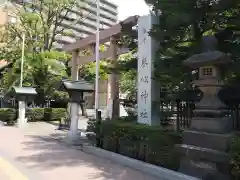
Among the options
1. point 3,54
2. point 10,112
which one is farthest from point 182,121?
point 3,54

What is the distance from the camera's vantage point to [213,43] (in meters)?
6.98

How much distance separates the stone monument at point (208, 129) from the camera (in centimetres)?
629

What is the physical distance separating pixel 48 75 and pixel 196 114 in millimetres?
20412

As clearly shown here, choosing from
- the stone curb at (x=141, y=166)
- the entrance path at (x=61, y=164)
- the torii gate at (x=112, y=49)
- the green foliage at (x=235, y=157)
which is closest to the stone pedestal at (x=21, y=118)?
the torii gate at (x=112, y=49)

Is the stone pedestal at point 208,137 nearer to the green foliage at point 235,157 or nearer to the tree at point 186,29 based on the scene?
the green foliage at point 235,157

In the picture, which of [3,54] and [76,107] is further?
[3,54]

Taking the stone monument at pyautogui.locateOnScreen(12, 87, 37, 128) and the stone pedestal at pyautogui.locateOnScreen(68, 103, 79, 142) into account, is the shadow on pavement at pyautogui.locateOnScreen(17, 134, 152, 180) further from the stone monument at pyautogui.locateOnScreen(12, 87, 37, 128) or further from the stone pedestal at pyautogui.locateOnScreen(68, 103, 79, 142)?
the stone monument at pyautogui.locateOnScreen(12, 87, 37, 128)

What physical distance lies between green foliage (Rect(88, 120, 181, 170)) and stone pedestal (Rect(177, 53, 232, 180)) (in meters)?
0.48

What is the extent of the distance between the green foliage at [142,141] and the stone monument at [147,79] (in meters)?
0.87

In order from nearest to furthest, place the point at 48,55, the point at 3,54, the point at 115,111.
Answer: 1. the point at 115,111
2. the point at 48,55
3. the point at 3,54

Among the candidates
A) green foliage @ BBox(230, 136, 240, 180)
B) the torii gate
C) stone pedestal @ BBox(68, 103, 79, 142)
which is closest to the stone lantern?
stone pedestal @ BBox(68, 103, 79, 142)

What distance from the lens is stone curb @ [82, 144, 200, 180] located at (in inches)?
270

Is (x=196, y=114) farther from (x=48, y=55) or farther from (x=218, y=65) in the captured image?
(x=48, y=55)

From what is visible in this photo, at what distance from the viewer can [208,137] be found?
6.52 metres
